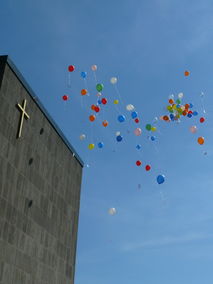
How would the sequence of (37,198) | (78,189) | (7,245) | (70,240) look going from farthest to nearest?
(78,189)
(70,240)
(37,198)
(7,245)

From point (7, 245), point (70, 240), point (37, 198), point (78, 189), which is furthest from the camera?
point (78, 189)

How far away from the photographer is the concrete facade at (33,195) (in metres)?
22.2

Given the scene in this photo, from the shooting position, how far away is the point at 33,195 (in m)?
25.2

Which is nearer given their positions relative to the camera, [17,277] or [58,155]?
[17,277]

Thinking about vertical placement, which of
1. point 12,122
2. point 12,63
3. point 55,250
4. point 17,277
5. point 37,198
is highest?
point 12,63

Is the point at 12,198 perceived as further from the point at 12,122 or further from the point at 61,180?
the point at 61,180

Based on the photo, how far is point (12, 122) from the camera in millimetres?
23031

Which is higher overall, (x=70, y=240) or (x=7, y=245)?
(x=70, y=240)

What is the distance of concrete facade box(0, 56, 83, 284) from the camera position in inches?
873

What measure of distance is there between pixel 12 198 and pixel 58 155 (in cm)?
733

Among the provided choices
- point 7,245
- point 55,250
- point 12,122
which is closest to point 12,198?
point 7,245

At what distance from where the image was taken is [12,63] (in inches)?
915

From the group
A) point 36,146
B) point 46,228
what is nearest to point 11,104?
point 36,146

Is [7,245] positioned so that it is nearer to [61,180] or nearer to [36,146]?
[36,146]
